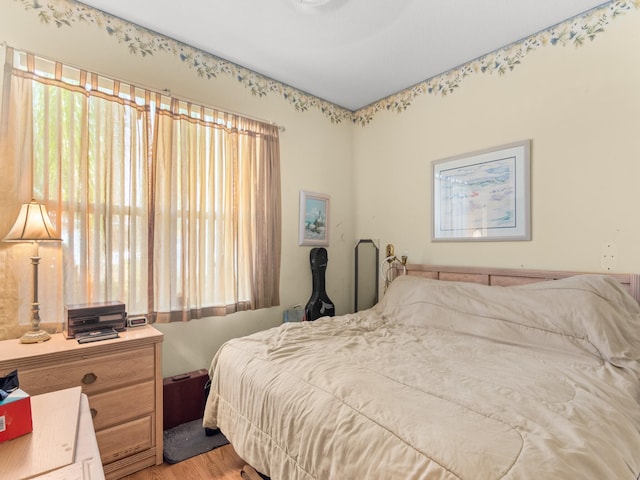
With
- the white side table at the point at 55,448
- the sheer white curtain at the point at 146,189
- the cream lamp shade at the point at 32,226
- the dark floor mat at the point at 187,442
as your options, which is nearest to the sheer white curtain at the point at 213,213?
the sheer white curtain at the point at 146,189

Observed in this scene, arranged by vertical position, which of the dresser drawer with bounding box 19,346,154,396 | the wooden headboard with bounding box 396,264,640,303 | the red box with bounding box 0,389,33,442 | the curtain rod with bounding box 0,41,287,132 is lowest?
the dresser drawer with bounding box 19,346,154,396

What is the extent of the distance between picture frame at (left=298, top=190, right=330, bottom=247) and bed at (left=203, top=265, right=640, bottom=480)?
0.95 meters

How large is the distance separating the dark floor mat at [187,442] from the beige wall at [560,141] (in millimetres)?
2010

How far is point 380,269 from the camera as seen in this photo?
3.07 m

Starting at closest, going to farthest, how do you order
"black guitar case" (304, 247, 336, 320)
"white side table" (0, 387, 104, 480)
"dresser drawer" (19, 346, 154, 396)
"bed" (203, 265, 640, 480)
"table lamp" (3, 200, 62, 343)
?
"white side table" (0, 387, 104, 480), "bed" (203, 265, 640, 480), "dresser drawer" (19, 346, 154, 396), "table lamp" (3, 200, 62, 343), "black guitar case" (304, 247, 336, 320)

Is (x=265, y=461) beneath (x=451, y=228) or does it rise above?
beneath

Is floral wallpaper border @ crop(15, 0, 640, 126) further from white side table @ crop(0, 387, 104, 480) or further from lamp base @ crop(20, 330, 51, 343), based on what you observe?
white side table @ crop(0, 387, 104, 480)

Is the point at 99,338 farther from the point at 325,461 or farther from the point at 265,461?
the point at 325,461

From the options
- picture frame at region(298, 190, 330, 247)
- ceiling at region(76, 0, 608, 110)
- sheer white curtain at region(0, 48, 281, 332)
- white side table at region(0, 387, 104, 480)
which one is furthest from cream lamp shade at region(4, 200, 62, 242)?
picture frame at region(298, 190, 330, 247)

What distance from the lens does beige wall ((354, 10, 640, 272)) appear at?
1799 millimetres

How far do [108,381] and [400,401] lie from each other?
141cm

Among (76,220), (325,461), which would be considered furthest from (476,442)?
(76,220)

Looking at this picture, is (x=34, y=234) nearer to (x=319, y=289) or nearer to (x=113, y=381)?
(x=113, y=381)

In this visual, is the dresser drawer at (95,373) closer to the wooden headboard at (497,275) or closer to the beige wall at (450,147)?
the beige wall at (450,147)
